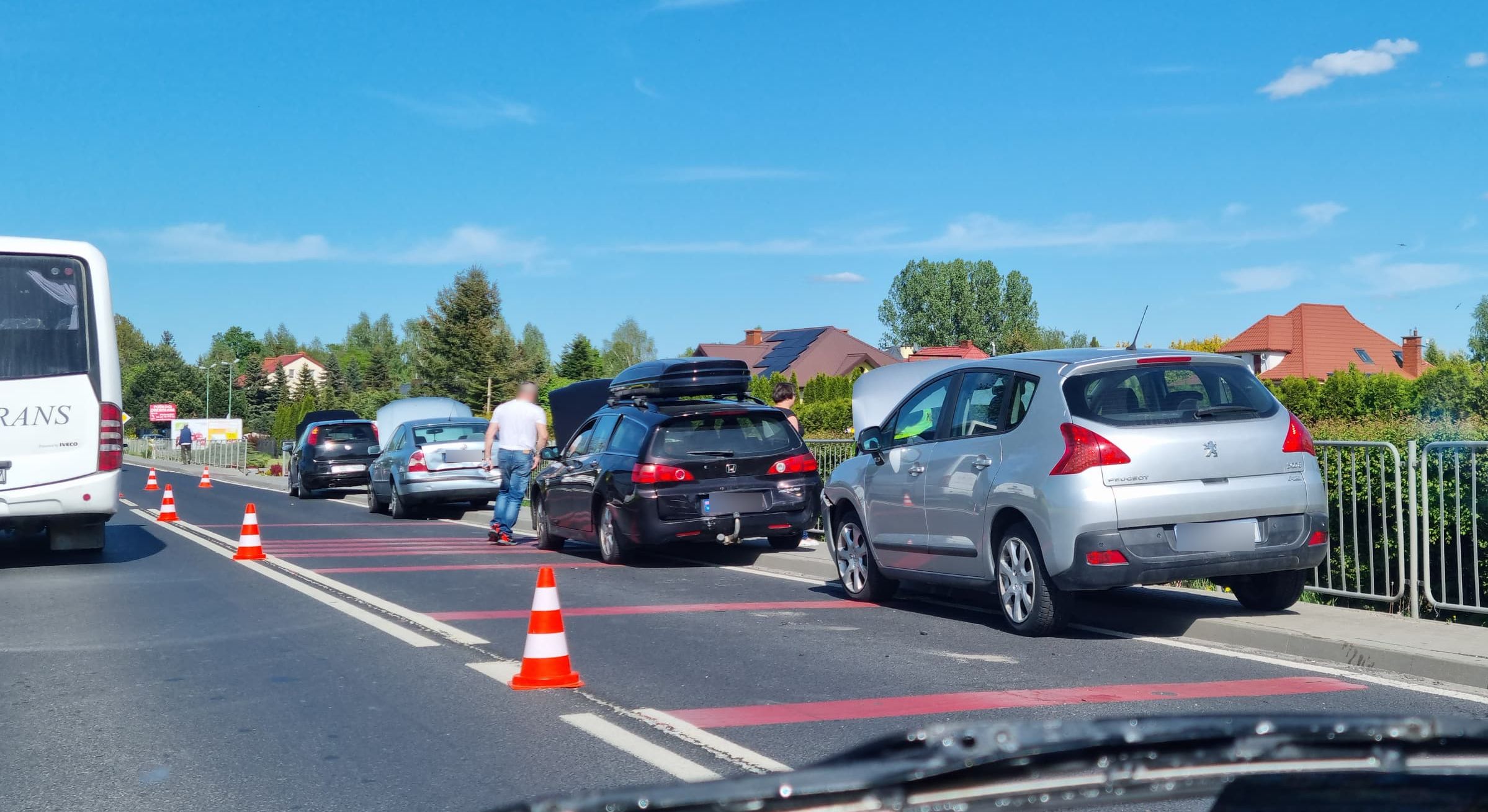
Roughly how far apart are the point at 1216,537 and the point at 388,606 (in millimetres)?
5745

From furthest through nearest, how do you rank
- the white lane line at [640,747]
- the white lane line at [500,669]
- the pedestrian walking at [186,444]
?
1. the pedestrian walking at [186,444]
2. the white lane line at [500,669]
3. the white lane line at [640,747]

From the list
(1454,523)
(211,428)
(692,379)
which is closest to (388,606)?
(1454,523)

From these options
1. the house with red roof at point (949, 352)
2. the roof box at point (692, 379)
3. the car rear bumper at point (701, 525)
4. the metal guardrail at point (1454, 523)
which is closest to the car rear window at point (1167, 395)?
the metal guardrail at point (1454, 523)

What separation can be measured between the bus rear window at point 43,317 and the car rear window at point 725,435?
18.3ft

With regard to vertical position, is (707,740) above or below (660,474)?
below

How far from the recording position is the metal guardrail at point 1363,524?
8.32 meters

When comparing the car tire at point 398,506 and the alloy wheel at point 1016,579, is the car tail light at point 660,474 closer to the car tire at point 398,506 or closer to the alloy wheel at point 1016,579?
the alloy wheel at point 1016,579

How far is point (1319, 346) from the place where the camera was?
86.6 metres

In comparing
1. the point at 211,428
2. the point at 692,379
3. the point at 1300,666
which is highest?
the point at 211,428

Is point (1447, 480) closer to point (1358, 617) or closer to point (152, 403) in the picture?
point (1358, 617)

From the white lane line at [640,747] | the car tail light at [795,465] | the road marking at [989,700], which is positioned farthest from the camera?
the car tail light at [795,465]

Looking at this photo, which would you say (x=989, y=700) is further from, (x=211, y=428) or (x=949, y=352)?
(x=211, y=428)

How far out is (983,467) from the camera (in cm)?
855

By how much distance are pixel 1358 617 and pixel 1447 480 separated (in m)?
0.94
